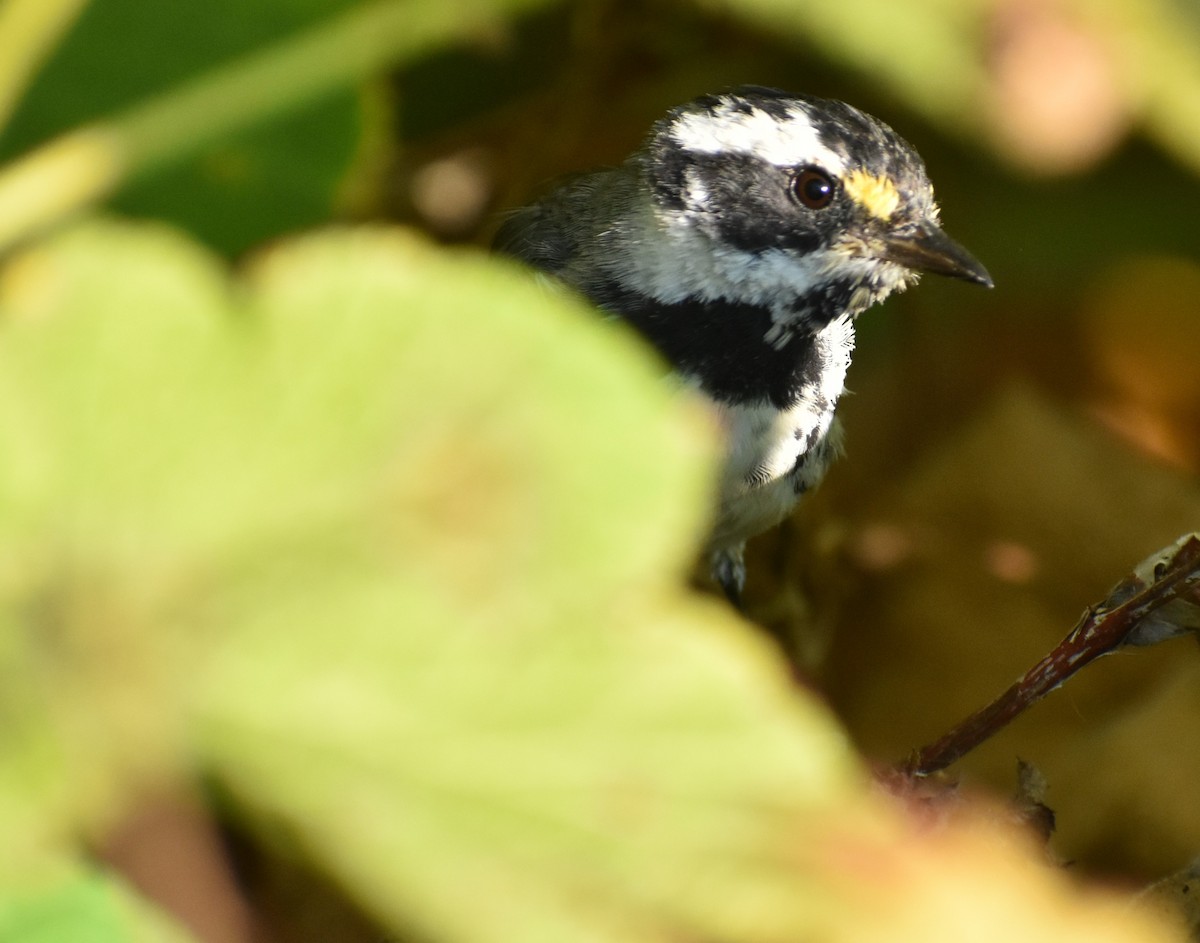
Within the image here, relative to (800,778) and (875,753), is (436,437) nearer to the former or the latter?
(800,778)

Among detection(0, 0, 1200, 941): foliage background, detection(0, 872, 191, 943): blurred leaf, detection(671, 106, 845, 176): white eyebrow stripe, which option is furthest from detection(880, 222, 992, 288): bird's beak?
detection(0, 872, 191, 943): blurred leaf


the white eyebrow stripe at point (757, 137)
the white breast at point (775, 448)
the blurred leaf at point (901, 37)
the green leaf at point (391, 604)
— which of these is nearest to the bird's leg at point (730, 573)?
the white breast at point (775, 448)

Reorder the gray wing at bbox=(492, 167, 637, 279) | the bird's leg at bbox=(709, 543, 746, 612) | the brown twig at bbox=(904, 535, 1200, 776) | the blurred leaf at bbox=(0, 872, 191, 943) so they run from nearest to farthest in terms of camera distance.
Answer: the blurred leaf at bbox=(0, 872, 191, 943)
the brown twig at bbox=(904, 535, 1200, 776)
the gray wing at bbox=(492, 167, 637, 279)
the bird's leg at bbox=(709, 543, 746, 612)

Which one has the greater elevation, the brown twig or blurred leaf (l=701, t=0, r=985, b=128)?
blurred leaf (l=701, t=0, r=985, b=128)

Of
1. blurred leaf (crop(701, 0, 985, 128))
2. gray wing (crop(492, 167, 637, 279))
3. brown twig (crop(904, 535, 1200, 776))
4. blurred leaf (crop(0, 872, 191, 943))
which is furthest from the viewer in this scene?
gray wing (crop(492, 167, 637, 279))

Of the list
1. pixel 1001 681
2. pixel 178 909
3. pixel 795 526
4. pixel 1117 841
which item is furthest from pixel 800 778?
pixel 795 526

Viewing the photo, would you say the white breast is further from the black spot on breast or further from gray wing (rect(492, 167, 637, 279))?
gray wing (rect(492, 167, 637, 279))
